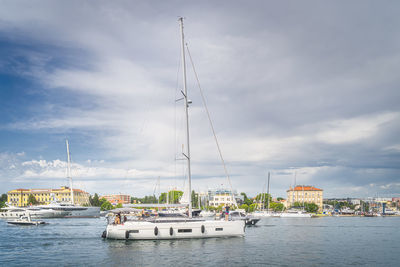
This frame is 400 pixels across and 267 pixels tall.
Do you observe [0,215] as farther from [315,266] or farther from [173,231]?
[315,266]

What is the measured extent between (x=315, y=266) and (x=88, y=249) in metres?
21.9

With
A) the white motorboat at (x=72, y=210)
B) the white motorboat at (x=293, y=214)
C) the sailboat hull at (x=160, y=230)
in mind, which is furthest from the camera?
the white motorboat at (x=293, y=214)

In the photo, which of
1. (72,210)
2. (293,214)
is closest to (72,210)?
(72,210)

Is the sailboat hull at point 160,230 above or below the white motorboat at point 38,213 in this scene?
above

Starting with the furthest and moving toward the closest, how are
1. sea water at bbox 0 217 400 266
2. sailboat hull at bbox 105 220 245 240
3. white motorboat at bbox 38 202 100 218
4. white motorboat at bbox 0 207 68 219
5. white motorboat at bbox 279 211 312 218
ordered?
white motorboat at bbox 279 211 312 218, white motorboat at bbox 38 202 100 218, white motorboat at bbox 0 207 68 219, sailboat hull at bbox 105 220 245 240, sea water at bbox 0 217 400 266

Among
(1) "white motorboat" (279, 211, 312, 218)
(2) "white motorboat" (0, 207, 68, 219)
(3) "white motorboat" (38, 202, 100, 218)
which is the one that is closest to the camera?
(2) "white motorboat" (0, 207, 68, 219)

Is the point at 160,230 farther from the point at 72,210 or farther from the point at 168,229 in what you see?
the point at 72,210

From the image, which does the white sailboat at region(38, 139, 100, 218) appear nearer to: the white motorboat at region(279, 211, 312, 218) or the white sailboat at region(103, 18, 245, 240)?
the white motorboat at region(279, 211, 312, 218)

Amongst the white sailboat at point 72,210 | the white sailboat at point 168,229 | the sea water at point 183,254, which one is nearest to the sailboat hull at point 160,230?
the white sailboat at point 168,229

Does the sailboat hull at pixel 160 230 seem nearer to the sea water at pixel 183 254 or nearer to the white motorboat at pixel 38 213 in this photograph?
the sea water at pixel 183 254

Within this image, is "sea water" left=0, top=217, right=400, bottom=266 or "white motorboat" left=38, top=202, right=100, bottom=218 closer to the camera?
"sea water" left=0, top=217, right=400, bottom=266

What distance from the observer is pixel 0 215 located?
132875 millimetres

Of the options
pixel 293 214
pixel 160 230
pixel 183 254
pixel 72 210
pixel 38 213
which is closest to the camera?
pixel 183 254

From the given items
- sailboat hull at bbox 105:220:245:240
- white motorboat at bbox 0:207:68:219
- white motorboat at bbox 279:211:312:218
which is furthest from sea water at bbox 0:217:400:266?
white motorboat at bbox 279:211:312:218
